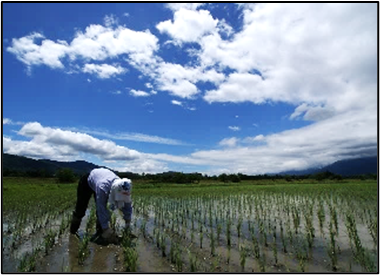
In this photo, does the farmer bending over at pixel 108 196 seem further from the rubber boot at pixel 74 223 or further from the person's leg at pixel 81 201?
the rubber boot at pixel 74 223

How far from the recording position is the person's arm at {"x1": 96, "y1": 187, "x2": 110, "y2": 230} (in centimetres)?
636

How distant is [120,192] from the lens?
641 cm

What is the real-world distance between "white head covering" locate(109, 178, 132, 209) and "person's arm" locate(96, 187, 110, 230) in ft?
0.50

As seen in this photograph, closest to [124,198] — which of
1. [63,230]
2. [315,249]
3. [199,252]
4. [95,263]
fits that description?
[95,263]

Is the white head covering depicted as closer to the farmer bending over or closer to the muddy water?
the farmer bending over

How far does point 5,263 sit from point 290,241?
5.61 m

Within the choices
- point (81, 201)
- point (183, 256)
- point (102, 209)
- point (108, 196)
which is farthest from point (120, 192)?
point (183, 256)

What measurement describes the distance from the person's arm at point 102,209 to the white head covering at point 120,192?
0.50ft

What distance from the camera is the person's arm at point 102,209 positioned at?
6.36 meters

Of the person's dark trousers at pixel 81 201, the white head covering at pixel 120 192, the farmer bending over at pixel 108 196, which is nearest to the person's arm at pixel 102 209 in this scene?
the farmer bending over at pixel 108 196

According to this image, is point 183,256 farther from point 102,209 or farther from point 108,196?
point 108,196

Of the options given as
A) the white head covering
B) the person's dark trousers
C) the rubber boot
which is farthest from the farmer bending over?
the rubber boot

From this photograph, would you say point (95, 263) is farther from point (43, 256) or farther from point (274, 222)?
point (274, 222)

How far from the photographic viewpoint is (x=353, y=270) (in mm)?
4742
